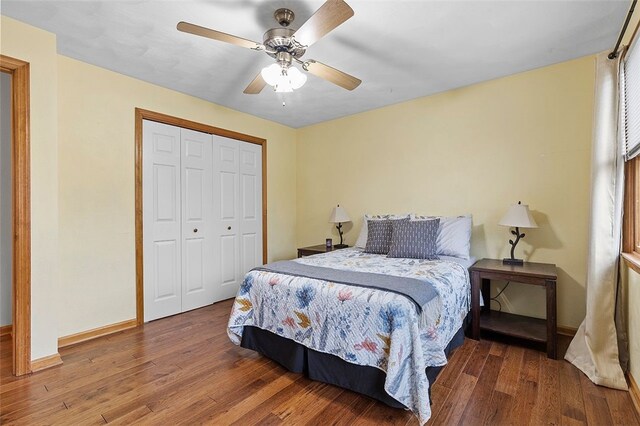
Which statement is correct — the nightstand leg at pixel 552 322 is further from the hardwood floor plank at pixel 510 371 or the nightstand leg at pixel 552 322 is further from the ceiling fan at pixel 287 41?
the ceiling fan at pixel 287 41

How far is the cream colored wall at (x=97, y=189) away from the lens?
2.57m

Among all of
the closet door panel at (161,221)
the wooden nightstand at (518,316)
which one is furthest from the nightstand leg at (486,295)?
the closet door panel at (161,221)

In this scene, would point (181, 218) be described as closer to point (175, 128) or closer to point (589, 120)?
point (175, 128)

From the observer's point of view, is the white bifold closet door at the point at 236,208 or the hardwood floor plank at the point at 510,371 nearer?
the hardwood floor plank at the point at 510,371

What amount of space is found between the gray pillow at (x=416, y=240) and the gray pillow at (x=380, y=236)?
0.14 meters

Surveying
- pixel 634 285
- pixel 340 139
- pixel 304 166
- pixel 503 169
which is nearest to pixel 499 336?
pixel 634 285

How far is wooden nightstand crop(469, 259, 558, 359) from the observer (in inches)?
88.8

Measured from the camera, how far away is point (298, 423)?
5.24 ft

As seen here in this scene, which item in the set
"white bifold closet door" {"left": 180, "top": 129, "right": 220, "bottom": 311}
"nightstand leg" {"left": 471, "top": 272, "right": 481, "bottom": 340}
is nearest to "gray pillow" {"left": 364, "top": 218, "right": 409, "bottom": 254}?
"nightstand leg" {"left": 471, "top": 272, "right": 481, "bottom": 340}

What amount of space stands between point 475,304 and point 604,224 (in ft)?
3.47

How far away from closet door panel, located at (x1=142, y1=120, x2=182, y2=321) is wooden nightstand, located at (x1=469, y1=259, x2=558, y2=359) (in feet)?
9.83

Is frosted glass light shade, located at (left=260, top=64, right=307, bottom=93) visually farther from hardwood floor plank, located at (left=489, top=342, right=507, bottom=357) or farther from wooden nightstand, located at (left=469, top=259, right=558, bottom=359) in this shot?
hardwood floor plank, located at (left=489, top=342, right=507, bottom=357)

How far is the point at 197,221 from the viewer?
3.52 metres

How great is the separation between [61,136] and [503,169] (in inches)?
158
